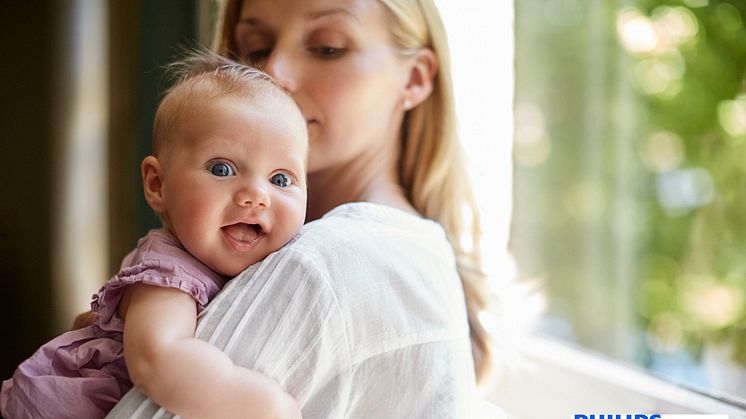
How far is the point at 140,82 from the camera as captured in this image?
6.50 feet

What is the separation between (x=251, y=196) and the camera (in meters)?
0.81

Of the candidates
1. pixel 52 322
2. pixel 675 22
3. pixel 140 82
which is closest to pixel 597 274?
pixel 675 22

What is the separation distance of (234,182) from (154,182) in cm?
12

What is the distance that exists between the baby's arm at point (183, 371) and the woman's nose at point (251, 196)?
0.39ft

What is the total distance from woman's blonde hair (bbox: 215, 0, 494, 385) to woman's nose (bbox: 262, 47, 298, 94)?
133 mm

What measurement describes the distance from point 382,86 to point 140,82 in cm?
104

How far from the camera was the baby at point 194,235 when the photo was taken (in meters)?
0.77

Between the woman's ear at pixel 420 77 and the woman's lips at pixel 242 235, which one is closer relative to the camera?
the woman's lips at pixel 242 235

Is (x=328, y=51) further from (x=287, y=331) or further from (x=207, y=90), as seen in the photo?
(x=287, y=331)

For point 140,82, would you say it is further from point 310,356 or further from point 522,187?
point 310,356

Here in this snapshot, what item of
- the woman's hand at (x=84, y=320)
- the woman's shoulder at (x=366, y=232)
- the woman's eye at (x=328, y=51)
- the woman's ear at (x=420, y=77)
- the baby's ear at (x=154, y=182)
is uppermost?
the woman's eye at (x=328, y=51)

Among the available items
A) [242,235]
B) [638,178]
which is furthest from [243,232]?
[638,178]

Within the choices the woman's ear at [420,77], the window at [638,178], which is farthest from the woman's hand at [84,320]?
the window at [638,178]

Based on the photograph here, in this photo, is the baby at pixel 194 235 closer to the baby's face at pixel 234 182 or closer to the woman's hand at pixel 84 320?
the baby's face at pixel 234 182
